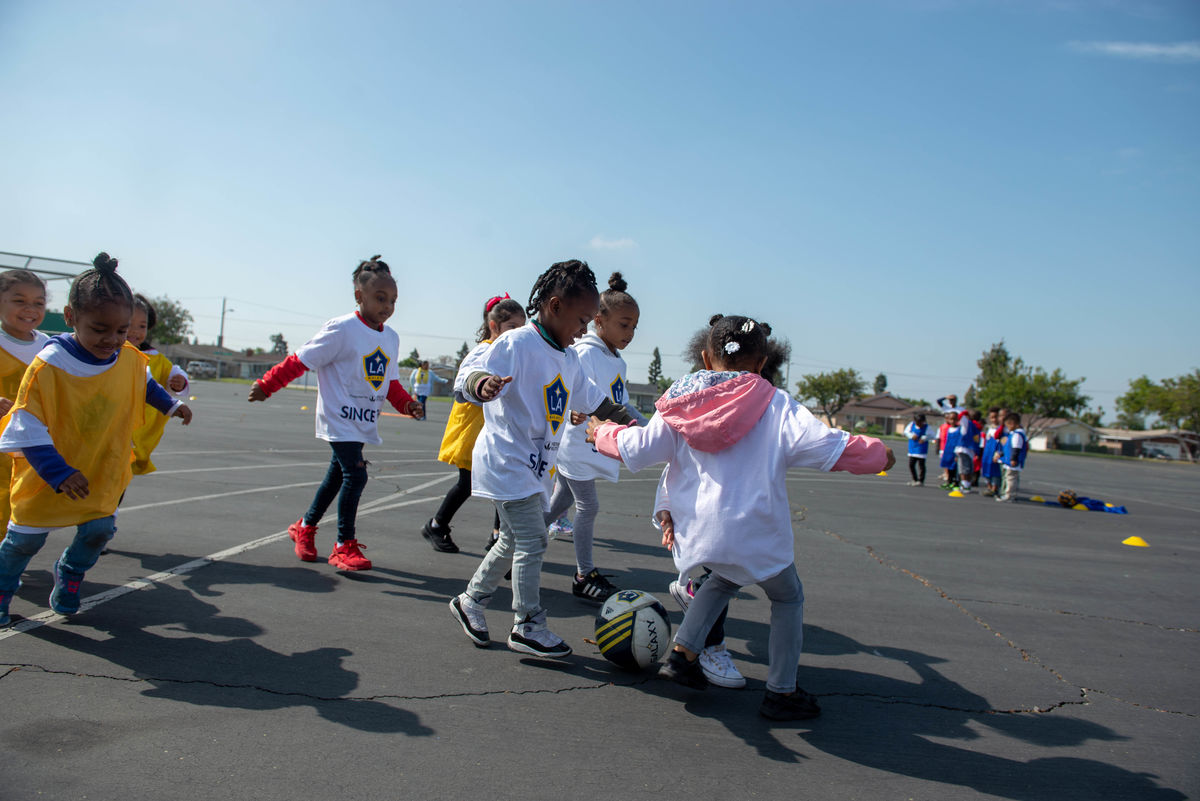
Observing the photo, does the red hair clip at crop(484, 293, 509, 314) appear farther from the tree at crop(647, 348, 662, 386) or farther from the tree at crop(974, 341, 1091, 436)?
the tree at crop(647, 348, 662, 386)

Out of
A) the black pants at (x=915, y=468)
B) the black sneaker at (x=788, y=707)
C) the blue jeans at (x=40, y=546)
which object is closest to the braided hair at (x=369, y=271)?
the blue jeans at (x=40, y=546)

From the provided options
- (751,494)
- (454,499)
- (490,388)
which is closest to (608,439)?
(490,388)

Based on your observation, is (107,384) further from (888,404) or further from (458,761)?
(888,404)

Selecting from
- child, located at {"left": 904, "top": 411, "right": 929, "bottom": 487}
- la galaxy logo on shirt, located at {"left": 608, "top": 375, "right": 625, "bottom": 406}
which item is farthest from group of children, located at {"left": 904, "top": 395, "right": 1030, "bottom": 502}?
la galaxy logo on shirt, located at {"left": 608, "top": 375, "right": 625, "bottom": 406}

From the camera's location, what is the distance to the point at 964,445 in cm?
1550

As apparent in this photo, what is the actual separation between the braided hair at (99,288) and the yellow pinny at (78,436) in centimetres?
34

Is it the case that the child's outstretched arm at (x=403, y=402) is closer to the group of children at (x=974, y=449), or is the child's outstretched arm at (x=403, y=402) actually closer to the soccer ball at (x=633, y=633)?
the soccer ball at (x=633, y=633)

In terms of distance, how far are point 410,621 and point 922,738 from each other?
2.70 meters

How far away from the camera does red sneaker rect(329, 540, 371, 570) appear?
509 cm

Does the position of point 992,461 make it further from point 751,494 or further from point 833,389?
point 833,389

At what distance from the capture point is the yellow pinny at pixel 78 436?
140 inches

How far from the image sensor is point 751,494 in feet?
10.4

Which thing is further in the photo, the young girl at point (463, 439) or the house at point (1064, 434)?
the house at point (1064, 434)

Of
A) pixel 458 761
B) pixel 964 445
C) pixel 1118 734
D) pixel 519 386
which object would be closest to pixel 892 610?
pixel 1118 734
